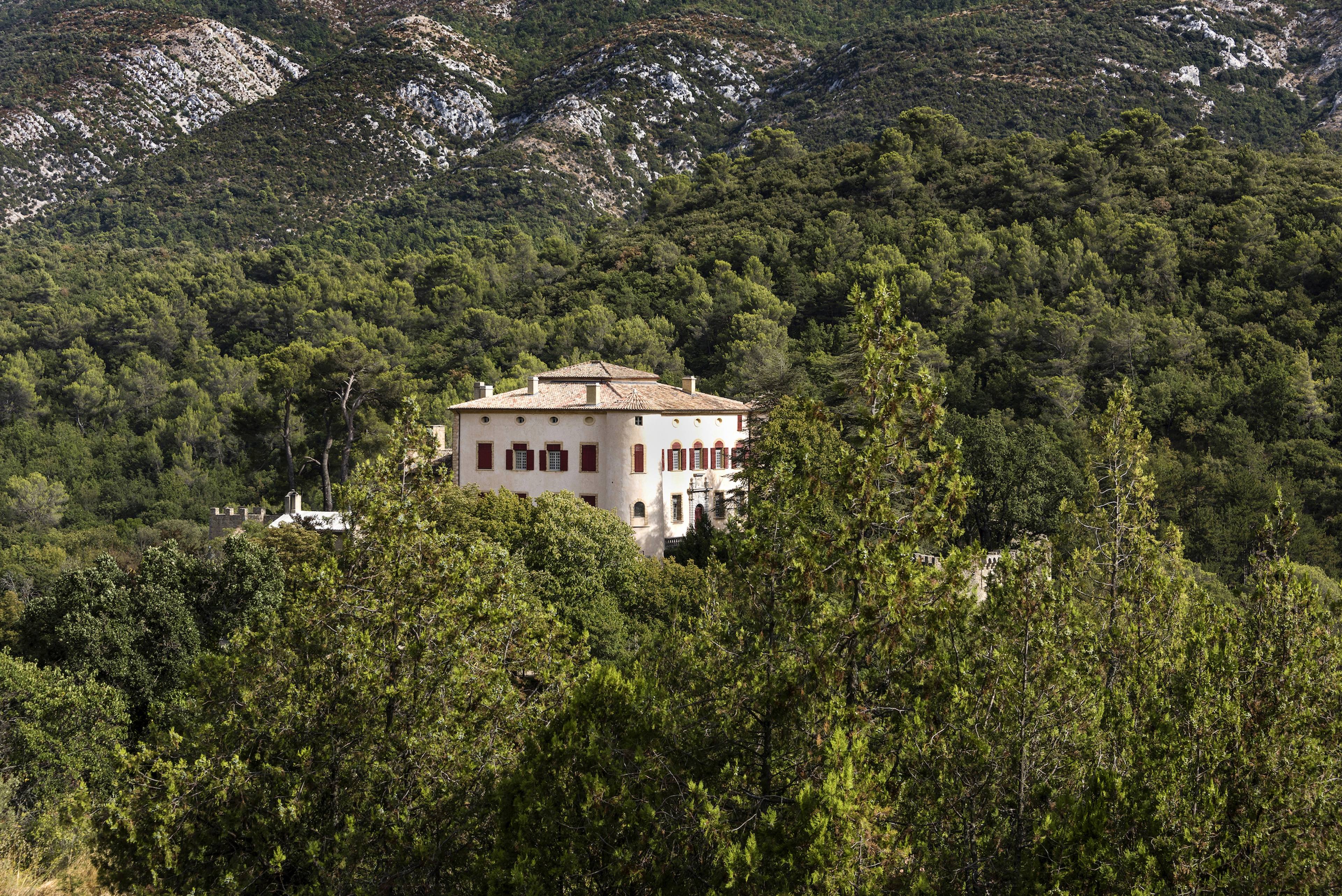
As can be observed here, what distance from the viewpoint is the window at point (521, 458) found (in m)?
42.5

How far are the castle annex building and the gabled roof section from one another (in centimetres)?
116

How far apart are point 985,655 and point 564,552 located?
23.7m

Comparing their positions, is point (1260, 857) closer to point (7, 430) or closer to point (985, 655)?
point (985, 655)

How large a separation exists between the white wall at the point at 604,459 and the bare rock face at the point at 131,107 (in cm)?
9475

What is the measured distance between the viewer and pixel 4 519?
2554 inches

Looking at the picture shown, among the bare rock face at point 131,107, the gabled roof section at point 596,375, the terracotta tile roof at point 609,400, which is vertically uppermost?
the bare rock face at point 131,107

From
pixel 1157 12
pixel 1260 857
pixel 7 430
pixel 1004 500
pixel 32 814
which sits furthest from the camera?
pixel 1157 12

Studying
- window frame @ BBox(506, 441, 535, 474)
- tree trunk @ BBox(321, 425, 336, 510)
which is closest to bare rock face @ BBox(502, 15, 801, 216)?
tree trunk @ BBox(321, 425, 336, 510)

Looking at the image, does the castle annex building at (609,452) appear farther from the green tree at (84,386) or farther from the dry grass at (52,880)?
the green tree at (84,386)

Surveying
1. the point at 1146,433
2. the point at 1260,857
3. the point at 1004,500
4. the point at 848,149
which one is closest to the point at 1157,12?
the point at 848,149

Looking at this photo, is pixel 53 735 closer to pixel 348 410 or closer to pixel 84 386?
pixel 348 410

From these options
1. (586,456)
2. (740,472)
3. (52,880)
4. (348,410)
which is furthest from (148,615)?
(348,410)

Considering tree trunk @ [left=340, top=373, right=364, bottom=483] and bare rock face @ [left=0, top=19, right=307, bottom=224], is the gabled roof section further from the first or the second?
bare rock face @ [left=0, top=19, right=307, bottom=224]

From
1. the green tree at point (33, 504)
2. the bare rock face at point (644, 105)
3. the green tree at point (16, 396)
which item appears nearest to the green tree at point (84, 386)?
the green tree at point (16, 396)
